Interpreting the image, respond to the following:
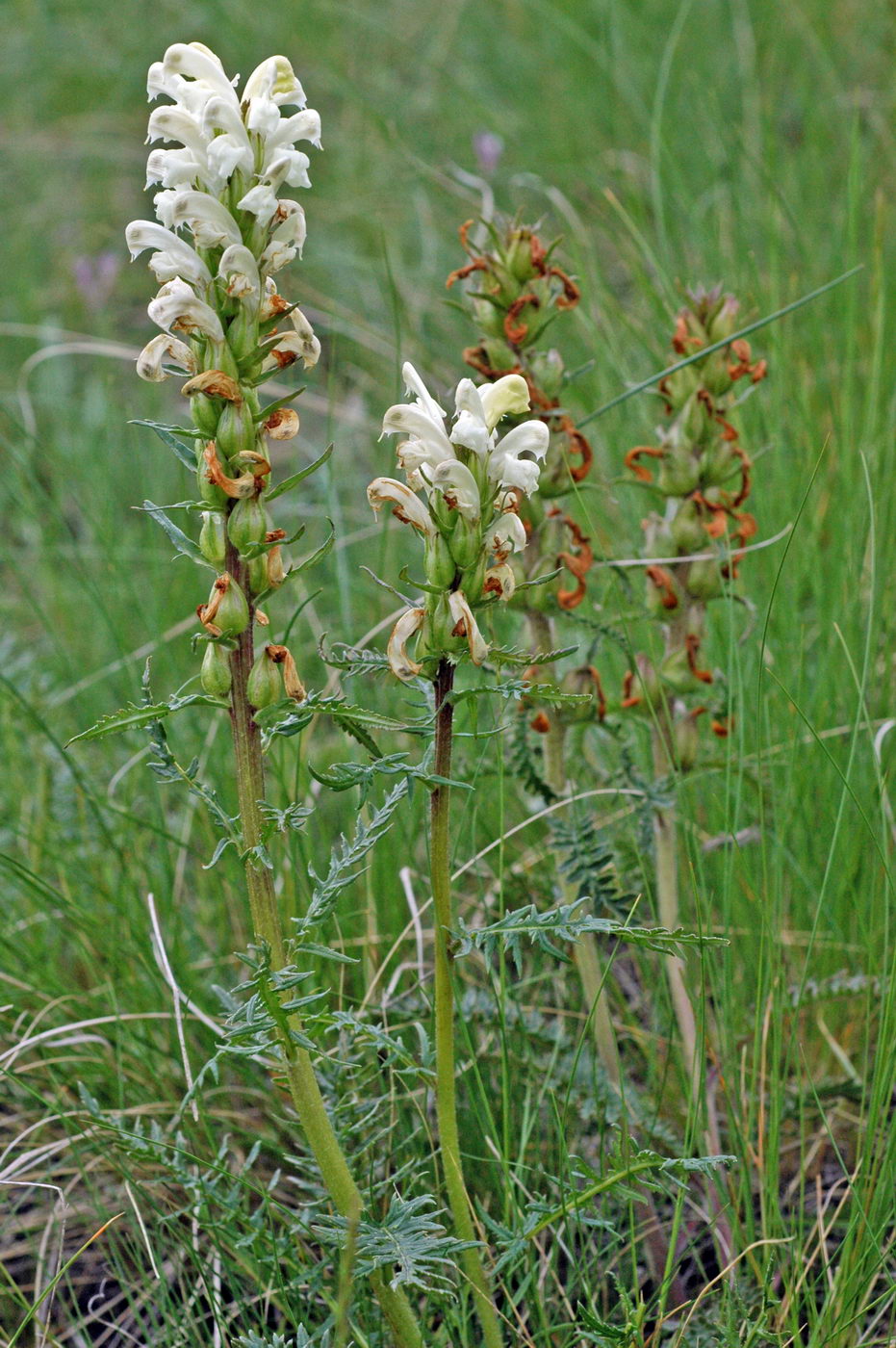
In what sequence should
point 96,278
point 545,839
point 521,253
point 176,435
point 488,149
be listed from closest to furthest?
1. point 176,435
2. point 521,253
3. point 545,839
4. point 488,149
5. point 96,278

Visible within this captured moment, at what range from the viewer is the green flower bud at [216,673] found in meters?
1.29

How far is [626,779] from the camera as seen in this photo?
72.0 inches

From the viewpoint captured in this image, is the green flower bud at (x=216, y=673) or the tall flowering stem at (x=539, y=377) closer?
the green flower bud at (x=216, y=673)

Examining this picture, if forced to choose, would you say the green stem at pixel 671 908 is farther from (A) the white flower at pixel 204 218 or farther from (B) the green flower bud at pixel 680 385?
(A) the white flower at pixel 204 218

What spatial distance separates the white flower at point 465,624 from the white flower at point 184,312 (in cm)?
35

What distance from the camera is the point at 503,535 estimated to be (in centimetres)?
129

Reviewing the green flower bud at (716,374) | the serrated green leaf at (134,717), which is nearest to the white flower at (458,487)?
the serrated green leaf at (134,717)

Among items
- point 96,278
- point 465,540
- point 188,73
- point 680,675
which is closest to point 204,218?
point 188,73

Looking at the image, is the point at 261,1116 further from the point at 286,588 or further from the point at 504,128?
the point at 504,128

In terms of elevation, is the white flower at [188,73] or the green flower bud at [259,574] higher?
the white flower at [188,73]

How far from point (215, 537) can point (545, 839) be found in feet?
3.56

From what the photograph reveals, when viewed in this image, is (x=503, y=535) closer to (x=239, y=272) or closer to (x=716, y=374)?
(x=239, y=272)

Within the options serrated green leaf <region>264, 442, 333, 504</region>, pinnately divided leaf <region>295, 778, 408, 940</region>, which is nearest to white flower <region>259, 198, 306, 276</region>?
serrated green leaf <region>264, 442, 333, 504</region>

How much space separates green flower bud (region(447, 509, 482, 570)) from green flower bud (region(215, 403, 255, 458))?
22 centimetres
